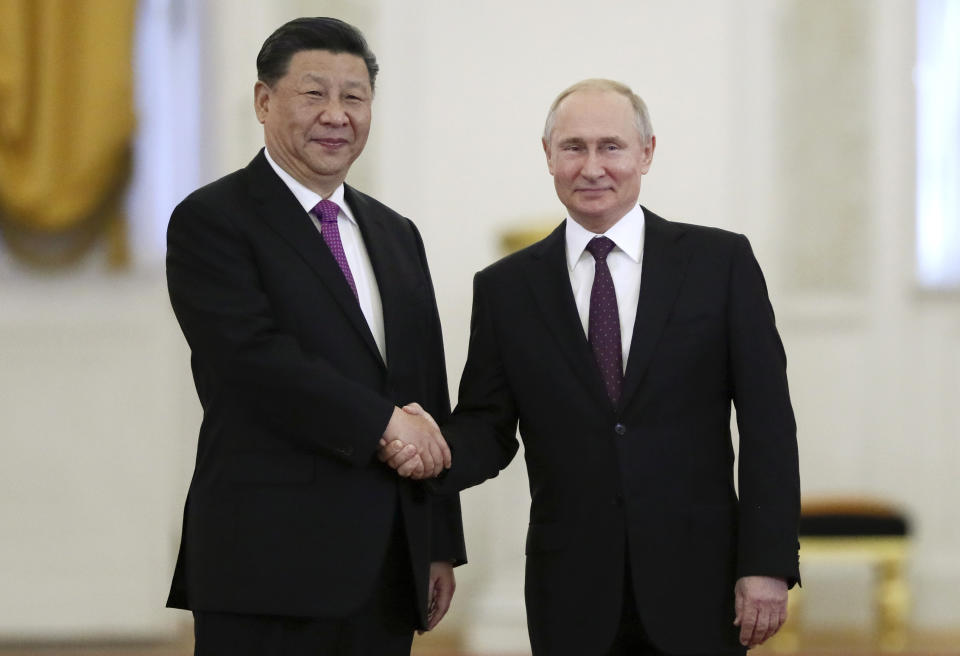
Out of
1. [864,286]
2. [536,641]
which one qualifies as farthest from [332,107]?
[864,286]

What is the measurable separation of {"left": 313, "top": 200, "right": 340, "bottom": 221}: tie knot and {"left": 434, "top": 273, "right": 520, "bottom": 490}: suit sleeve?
34cm

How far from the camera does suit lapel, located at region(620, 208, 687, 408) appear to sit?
7.67ft

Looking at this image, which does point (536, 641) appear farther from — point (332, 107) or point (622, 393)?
point (332, 107)

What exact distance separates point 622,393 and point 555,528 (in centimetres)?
29

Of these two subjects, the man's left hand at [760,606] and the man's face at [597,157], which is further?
the man's face at [597,157]

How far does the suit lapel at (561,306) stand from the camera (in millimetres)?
2359

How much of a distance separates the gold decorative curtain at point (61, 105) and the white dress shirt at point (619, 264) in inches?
144

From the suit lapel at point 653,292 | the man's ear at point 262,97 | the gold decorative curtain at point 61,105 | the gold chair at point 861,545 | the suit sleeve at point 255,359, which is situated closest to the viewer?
the suit sleeve at point 255,359

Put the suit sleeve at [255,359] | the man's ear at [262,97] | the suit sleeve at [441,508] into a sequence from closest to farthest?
the suit sleeve at [255,359]
the man's ear at [262,97]
the suit sleeve at [441,508]

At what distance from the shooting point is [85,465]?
5613mm

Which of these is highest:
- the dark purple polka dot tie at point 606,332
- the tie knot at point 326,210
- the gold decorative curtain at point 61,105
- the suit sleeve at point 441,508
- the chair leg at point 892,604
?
the gold decorative curtain at point 61,105

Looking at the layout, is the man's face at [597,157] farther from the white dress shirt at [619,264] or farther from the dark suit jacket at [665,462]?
the dark suit jacket at [665,462]

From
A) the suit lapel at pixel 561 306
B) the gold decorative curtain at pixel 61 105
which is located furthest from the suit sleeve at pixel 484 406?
the gold decorative curtain at pixel 61 105

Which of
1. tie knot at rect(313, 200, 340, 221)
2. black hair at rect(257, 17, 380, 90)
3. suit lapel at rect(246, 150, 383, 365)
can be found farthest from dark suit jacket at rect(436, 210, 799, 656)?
black hair at rect(257, 17, 380, 90)
